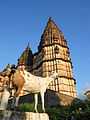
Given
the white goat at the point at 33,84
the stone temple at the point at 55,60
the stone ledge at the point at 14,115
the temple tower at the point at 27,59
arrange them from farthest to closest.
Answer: the temple tower at the point at 27,59 < the stone temple at the point at 55,60 < the white goat at the point at 33,84 < the stone ledge at the point at 14,115

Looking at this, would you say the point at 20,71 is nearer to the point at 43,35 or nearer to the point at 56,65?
the point at 56,65

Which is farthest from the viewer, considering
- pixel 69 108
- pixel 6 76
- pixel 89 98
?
pixel 89 98

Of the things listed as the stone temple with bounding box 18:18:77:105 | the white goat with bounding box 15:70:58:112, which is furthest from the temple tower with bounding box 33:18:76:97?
the white goat with bounding box 15:70:58:112

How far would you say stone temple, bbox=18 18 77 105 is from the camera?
63844 millimetres

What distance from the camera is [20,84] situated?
41.1 ft

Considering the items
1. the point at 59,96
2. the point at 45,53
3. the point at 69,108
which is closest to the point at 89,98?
the point at 69,108

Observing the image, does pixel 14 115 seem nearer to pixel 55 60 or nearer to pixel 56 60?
pixel 56 60

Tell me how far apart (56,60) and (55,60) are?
10.0 inches

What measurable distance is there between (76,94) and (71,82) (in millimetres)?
3763

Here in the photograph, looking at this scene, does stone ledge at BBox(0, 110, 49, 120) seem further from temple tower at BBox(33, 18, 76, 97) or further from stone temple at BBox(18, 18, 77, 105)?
temple tower at BBox(33, 18, 76, 97)

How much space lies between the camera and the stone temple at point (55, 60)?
63844mm

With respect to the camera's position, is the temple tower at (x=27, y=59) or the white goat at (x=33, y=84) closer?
the white goat at (x=33, y=84)

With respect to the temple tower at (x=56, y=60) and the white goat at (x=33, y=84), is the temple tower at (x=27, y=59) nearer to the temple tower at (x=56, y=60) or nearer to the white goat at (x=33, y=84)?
the temple tower at (x=56, y=60)

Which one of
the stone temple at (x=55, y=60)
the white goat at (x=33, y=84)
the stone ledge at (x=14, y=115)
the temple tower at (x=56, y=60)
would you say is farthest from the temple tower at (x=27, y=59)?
the stone ledge at (x=14, y=115)
